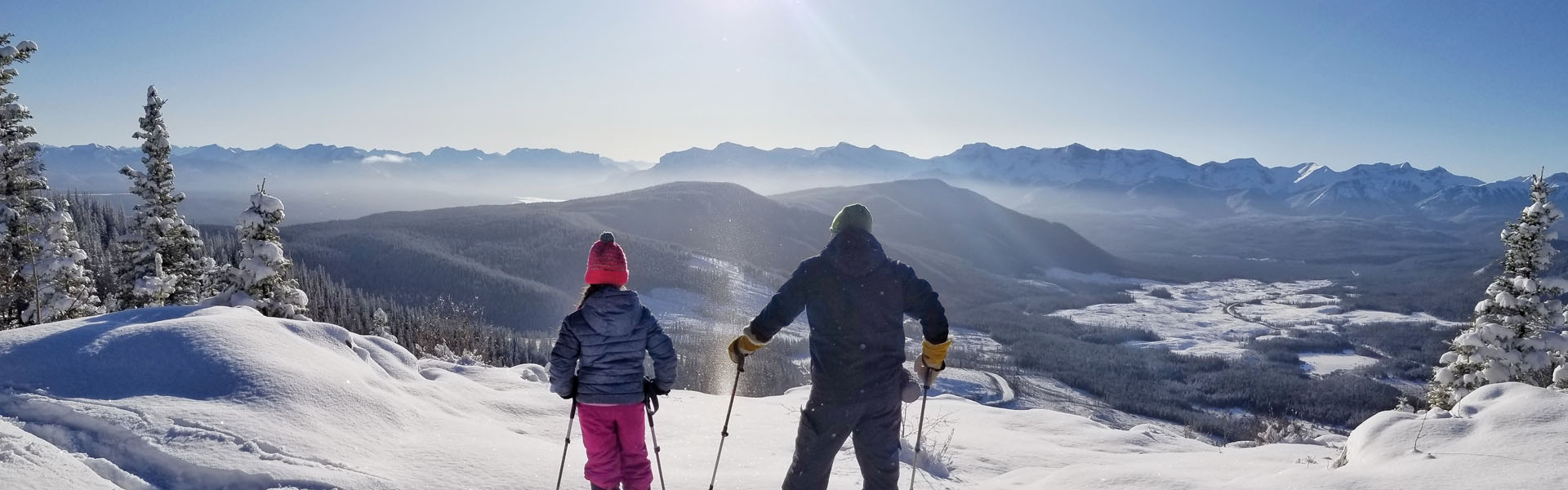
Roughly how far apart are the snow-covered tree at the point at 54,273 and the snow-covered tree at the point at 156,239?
1.80 metres

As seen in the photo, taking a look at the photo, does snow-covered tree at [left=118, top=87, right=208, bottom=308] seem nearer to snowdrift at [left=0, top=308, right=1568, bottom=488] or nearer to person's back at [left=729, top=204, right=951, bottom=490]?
snowdrift at [left=0, top=308, right=1568, bottom=488]

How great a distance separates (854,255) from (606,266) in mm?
2202

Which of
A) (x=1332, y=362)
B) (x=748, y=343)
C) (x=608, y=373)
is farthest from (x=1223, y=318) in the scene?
(x=608, y=373)

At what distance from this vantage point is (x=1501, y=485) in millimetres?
5391

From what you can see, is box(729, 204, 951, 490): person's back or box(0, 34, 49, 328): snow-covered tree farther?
box(0, 34, 49, 328): snow-covered tree

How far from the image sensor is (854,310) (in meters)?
5.45

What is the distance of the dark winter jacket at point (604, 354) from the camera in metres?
5.94

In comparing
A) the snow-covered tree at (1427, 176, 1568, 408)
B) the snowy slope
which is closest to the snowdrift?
the snowy slope

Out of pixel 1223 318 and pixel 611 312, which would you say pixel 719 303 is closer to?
pixel 1223 318

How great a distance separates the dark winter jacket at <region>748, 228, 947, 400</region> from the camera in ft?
17.9

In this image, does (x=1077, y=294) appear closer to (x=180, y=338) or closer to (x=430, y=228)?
(x=430, y=228)

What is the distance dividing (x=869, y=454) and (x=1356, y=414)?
8993 cm

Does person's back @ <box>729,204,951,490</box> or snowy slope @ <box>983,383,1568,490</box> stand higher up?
person's back @ <box>729,204,951,490</box>

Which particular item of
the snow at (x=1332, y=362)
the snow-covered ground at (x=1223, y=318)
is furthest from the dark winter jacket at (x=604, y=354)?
the snow-covered ground at (x=1223, y=318)
